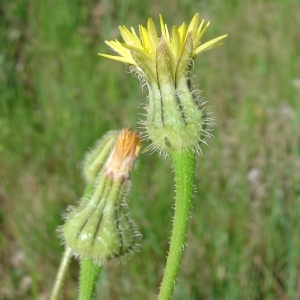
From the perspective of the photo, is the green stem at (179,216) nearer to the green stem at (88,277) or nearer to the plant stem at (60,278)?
the green stem at (88,277)

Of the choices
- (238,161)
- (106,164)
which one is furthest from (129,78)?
(106,164)

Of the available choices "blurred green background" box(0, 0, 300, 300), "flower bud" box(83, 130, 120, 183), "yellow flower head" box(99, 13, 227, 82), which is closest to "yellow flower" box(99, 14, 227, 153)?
"yellow flower head" box(99, 13, 227, 82)

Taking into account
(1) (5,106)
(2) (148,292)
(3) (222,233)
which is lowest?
(2) (148,292)

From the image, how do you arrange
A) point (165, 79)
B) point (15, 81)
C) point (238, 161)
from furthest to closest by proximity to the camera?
point (15, 81)
point (238, 161)
point (165, 79)

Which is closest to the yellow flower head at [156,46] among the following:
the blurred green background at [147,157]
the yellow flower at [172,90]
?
the yellow flower at [172,90]

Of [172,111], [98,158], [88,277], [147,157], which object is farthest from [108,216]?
[147,157]

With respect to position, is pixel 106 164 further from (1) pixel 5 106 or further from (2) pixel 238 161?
(1) pixel 5 106
